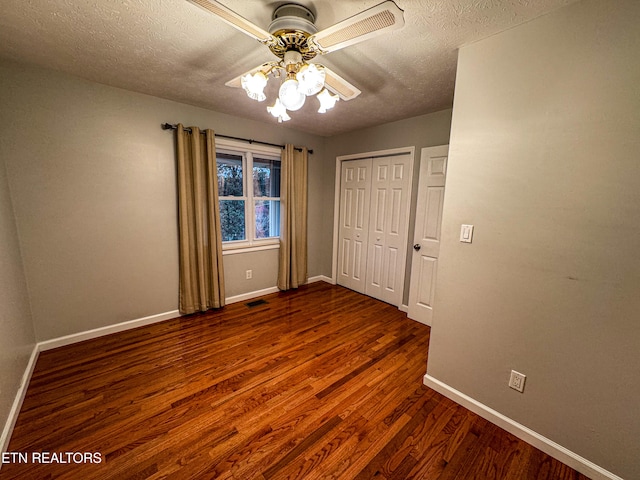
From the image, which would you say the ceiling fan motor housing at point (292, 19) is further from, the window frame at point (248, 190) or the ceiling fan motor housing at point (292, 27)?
the window frame at point (248, 190)

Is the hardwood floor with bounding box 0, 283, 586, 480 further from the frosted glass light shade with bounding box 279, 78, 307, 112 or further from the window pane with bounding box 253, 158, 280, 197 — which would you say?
the window pane with bounding box 253, 158, 280, 197

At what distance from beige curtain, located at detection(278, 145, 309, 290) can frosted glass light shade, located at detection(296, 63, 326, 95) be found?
2.42m

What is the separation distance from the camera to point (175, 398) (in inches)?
69.4

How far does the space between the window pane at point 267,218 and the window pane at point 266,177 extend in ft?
0.42

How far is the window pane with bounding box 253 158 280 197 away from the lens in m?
3.50

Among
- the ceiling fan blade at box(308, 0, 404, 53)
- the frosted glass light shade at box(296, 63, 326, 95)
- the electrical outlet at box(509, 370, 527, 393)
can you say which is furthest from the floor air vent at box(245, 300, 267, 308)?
the ceiling fan blade at box(308, 0, 404, 53)

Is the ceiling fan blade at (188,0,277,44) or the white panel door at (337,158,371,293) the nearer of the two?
the ceiling fan blade at (188,0,277,44)

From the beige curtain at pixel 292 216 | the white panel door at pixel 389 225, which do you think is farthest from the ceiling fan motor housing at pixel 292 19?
the beige curtain at pixel 292 216

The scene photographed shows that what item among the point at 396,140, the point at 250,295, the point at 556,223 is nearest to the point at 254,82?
the point at 556,223

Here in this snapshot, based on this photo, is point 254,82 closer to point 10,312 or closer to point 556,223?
point 556,223

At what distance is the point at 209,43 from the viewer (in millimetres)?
1599

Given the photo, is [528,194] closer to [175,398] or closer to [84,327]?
[175,398]

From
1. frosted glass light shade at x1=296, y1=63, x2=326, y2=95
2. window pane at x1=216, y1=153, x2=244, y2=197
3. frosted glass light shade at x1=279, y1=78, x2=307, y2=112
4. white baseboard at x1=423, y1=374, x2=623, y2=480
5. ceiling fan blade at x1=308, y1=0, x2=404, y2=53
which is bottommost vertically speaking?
white baseboard at x1=423, y1=374, x2=623, y2=480

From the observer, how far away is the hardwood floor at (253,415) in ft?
4.38
